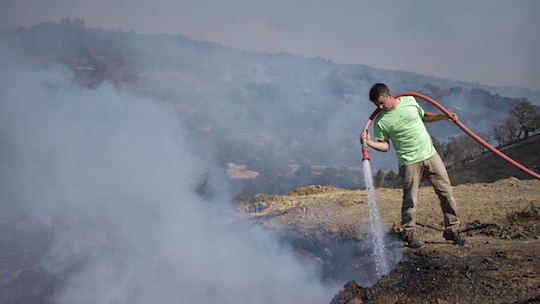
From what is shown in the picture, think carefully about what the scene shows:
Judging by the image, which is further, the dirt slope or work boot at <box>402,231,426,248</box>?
the dirt slope

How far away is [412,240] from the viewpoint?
3891 millimetres

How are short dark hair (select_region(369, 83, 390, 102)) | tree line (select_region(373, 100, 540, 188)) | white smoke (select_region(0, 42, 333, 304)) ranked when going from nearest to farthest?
1. short dark hair (select_region(369, 83, 390, 102))
2. white smoke (select_region(0, 42, 333, 304))
3. tree line (select_region(373, 100, 540, 188))

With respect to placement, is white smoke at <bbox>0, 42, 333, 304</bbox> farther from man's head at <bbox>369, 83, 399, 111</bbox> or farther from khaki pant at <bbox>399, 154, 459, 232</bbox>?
man's head at <bbox>369, 83, 399, 111</bbox>

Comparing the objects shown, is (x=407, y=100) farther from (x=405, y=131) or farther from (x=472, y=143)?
(x=472, y=143)

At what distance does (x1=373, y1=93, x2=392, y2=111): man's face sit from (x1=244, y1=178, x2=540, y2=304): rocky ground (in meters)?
1.52

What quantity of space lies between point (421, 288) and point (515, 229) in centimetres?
176

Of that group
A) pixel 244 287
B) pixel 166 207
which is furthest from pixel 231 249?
pixel 166 207

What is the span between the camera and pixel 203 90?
6619 cm

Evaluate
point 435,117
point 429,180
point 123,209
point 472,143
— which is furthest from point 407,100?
point 472,143

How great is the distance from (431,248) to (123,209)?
6.64 meters

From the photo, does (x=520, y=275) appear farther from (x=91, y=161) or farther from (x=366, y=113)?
(x=366, y=113)

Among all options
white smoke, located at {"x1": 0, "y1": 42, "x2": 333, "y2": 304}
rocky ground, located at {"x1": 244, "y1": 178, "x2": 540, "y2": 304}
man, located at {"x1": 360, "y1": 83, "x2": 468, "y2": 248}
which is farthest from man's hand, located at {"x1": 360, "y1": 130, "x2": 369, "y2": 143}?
white smoke, located at {"x1": 0, "y1": 42, "x2": 333, "y2": 304}

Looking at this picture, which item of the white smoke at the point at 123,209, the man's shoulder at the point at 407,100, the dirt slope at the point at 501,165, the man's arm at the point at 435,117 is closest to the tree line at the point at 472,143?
the dirt slope at the point at 501,165

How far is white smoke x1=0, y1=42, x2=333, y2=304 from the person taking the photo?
5.53m
